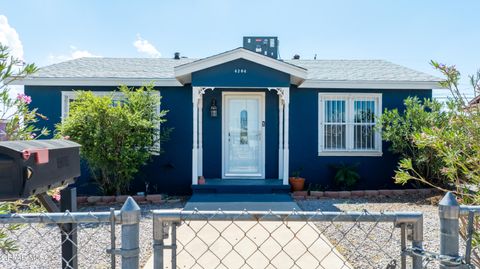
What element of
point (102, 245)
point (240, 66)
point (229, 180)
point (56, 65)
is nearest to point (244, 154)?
point (229, 180)

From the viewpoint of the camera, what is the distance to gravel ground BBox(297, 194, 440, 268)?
4205mm

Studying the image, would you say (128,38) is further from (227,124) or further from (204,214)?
(204,214)

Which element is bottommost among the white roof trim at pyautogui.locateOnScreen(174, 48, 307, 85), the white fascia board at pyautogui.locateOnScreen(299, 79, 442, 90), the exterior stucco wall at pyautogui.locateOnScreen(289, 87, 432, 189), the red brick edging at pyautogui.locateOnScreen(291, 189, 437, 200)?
the red brick edging at pyautogui.locateOnScreen(291, 189, 437, 200)

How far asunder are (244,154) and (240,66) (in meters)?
Answer: 2.67

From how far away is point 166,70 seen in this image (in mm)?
10641

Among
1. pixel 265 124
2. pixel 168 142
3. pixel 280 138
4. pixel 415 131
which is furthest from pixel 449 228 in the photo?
pixel 168 142

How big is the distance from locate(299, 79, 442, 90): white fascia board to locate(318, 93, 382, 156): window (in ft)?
1.10

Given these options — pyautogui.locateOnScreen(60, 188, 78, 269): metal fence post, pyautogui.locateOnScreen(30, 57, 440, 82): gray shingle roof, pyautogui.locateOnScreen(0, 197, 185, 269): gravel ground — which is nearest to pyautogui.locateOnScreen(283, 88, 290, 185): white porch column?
pyautogui.locateOnScreen(30, 57, 440, 82): gray shingle roof

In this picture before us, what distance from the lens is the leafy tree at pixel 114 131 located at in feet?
26.1

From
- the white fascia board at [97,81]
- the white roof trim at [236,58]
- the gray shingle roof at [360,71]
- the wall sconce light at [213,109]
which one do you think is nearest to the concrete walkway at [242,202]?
the wall sconce light at [213,109]

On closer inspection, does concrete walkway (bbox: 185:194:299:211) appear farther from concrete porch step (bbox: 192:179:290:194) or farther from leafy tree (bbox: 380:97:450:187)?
leafy tree (bbox: 380:97:450:187)

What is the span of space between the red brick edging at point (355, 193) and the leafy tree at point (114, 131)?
4154 millimetres

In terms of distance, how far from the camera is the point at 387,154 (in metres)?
9.87

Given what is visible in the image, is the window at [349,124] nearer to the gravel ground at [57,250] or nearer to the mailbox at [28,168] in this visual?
the gravel ground at [57,250]
